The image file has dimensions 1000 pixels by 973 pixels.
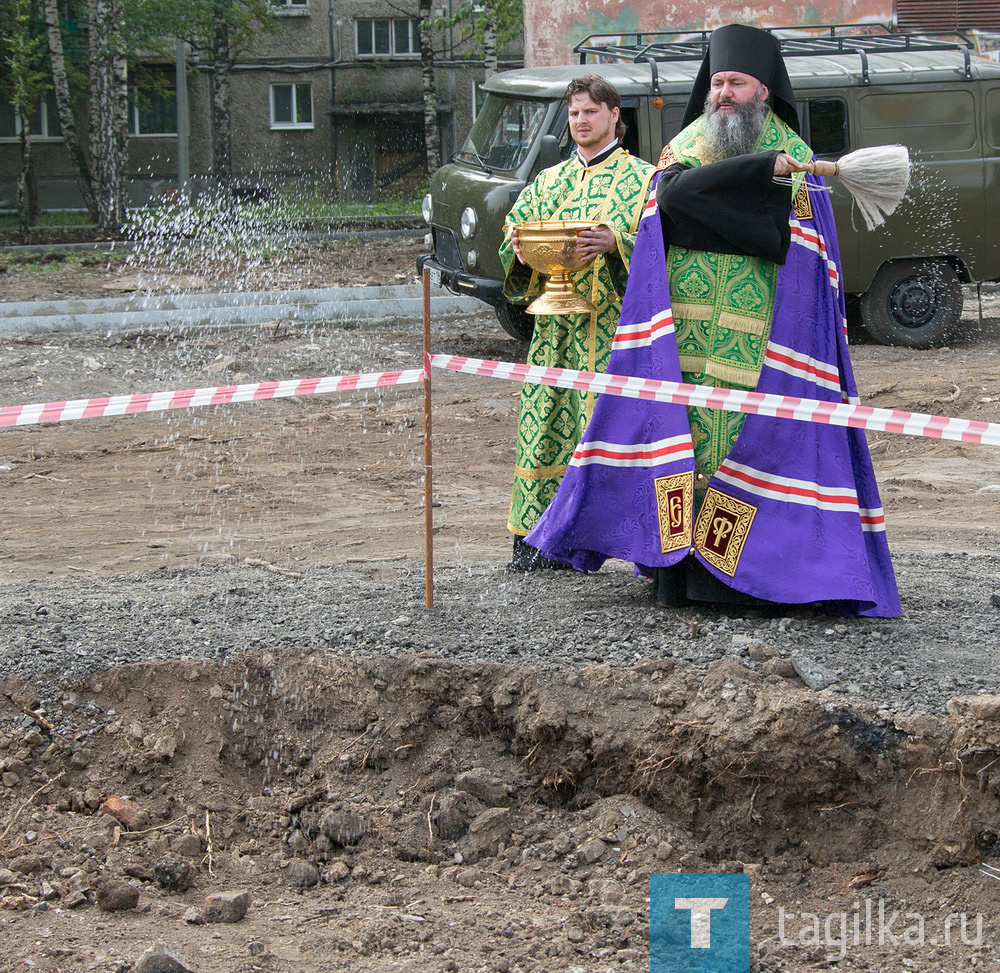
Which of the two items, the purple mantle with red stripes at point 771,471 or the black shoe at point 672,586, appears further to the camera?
the black shoe at point 672,586

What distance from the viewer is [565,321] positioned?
4.92 metres

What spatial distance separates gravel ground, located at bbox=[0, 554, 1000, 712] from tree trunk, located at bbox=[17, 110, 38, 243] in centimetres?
1757

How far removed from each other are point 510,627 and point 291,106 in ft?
94.9

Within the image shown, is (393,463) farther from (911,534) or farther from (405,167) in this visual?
(405,167)

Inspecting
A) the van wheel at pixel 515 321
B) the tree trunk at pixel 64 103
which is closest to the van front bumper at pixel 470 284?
the van wheel at pixel 515 321

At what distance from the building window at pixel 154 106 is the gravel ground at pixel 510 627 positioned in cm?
2611

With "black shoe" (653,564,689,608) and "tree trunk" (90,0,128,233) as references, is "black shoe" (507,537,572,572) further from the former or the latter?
"tree trunk" (90,0,128,233)

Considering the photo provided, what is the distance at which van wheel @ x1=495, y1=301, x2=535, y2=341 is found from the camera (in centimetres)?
1101

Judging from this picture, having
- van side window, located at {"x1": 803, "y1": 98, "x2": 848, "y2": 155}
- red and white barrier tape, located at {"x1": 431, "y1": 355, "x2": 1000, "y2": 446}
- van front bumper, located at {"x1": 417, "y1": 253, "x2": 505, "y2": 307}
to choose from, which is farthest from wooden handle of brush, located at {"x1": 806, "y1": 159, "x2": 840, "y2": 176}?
van side window, located at {"x1": 803, "y1": 98, "x2": 848, "y2": 155}

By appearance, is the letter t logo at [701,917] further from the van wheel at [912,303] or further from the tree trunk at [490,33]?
the tree trunk at [490,33]

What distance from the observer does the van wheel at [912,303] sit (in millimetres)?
11250

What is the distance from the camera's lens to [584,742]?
3.83 metres

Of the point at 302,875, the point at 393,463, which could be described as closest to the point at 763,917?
the point at 302,875

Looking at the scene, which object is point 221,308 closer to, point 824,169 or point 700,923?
point 824,169
